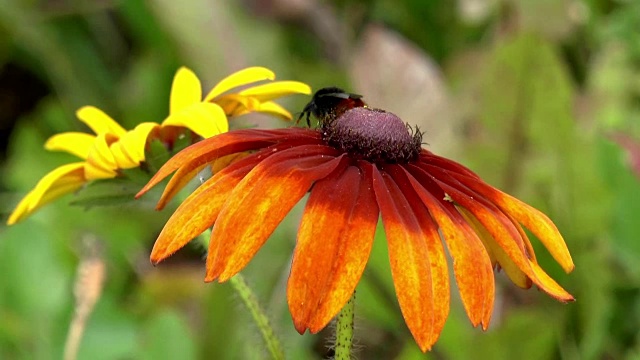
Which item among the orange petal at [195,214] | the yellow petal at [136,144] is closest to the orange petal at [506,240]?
the orange petal at [195,214]

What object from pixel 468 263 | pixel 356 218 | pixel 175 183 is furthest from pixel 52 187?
pixel 468 263

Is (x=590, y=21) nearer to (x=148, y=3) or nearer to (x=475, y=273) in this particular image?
(x=148, y=3)

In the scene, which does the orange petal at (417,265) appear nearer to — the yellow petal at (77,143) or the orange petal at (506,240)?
the orange petal at (506,240)

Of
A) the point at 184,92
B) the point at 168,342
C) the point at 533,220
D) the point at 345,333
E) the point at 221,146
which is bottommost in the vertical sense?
the point at 168,342

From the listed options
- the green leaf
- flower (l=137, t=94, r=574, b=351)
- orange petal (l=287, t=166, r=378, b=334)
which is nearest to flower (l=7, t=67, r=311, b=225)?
flower (l=137, t=94, r=574, b=351)

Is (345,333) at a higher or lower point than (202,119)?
lower

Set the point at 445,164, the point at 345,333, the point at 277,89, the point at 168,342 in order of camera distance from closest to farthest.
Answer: the point at 345,333, the point at 445,164, the point at 277,89, the point at 168,342

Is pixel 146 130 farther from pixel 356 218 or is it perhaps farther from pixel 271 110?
pixel 356 218
